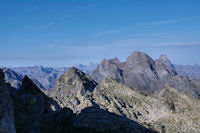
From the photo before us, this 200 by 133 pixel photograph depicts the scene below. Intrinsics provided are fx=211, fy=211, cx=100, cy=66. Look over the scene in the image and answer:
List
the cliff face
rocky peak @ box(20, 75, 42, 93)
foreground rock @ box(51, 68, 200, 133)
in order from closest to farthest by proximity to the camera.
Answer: the cliff face, foreground rock @ box(51, 68, 200, 133), rocky peak @ box(20, 75, 42, 93)

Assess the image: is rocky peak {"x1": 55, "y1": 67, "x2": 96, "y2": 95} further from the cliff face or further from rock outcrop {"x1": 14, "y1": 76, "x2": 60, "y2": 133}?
the cliff face

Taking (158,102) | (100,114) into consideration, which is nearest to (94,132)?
(100,114)

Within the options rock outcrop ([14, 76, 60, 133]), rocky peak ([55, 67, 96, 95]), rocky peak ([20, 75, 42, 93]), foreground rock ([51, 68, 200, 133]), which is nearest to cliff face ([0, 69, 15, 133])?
rock outcrop ([14, 76, 60, 133])

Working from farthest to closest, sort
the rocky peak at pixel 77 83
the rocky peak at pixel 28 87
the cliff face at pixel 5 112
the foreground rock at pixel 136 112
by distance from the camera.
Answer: the rocky peak at pixel 77 83 → the rocky peak at pixel 28 87 → the foreground rock at pixel 136 112 → the cliff face at pixel 5 112

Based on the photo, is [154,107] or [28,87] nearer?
[28,87]

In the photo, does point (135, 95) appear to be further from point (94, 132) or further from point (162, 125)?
point (94, 132)

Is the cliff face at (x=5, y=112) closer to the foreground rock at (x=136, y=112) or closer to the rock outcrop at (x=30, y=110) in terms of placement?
the rock outcrop at (x=30, y=110)

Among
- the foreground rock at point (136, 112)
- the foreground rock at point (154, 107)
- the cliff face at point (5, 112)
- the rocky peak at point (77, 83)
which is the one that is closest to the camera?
the cliff face at point (5, 112)

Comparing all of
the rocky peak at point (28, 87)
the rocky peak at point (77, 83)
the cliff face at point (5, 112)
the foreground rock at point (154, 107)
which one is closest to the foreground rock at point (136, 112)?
the foreground rock at point (154, 107)

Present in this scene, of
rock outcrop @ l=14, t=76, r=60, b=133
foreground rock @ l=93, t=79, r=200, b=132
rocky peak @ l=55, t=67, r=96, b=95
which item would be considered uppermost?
rock outcrop @ l=14, t=76, r=60, b=133

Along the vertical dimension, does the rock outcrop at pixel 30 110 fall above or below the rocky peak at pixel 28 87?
below

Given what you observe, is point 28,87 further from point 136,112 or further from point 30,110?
point 136,112

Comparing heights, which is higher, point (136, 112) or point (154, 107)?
point (154, 107)

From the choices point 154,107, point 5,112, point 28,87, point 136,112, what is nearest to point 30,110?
point 28,87
